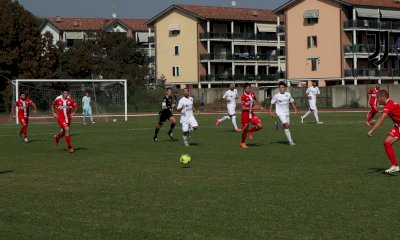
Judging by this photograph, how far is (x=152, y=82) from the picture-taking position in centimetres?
8912

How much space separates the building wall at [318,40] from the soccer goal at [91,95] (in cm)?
3312

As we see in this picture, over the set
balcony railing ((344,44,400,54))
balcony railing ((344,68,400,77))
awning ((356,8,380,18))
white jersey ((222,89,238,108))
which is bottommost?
white jersey ((222,89,238,108))

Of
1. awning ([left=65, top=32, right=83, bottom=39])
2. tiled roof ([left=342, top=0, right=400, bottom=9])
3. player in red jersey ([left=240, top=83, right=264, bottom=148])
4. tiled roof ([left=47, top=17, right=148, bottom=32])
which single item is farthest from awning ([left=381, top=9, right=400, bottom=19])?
player in red jersey ([left=240, top=83, right=264, bottom=148])

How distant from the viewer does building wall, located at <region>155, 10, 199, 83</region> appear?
95000mm

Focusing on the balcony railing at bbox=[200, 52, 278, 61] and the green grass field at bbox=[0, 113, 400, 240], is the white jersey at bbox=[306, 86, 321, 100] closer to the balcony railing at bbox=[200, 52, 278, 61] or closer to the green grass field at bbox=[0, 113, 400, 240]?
the green grass field at bbox=[0, 113, 400, 240]

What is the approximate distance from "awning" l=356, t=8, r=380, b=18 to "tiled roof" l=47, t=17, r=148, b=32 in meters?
40.7

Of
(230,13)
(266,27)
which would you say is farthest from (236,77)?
(266,27)

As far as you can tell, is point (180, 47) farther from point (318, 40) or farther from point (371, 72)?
point (371, 72)

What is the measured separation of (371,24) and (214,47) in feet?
70.5

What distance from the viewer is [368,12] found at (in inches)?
3258

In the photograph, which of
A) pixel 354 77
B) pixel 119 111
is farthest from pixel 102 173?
pixel 354 77

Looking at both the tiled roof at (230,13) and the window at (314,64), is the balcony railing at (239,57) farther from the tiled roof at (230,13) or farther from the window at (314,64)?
the window at (314,64)

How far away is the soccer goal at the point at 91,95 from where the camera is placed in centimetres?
4844

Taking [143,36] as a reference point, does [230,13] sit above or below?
above
